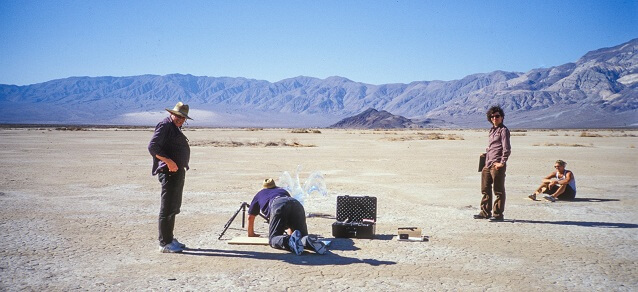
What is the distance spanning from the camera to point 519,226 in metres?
9.14

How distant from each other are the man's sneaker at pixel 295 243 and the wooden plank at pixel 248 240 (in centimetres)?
79

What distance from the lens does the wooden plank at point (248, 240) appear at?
7676 millimetres

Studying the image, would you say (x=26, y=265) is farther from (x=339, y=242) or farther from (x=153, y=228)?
(x=339, y=242)

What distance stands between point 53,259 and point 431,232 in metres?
6.08

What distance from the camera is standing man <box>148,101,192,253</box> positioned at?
6.80 metres

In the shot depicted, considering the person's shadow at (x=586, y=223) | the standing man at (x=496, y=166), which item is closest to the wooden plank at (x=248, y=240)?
the standing man at (x=496, y=166)

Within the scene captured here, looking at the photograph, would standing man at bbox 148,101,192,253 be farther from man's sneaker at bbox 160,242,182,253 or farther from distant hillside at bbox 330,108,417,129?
distant hillside at bbox 330,108,417,129

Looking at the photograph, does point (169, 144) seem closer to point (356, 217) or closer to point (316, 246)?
point (316, 246)

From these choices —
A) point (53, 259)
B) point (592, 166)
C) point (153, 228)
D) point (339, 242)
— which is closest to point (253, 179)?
point (153, 228)

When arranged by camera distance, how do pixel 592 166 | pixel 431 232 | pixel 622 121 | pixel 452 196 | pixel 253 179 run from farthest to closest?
1. pixel 622 121
2. pixel 592 166
3. pixel 253 179
4. pixel 452 196
5. pixel 431 232

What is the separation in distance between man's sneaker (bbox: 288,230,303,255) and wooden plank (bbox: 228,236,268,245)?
0.79 metres

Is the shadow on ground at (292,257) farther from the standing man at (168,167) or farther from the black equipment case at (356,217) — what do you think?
the black equipment case at (356,217)

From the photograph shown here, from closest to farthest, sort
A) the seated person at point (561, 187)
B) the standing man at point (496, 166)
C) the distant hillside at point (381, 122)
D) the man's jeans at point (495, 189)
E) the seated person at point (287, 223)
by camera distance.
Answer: the seated person at point (287, 223) → the standing man at point (496, 166) → the man's jeans at point (495, 189) → the seated person at point (561, 187) → the distant hillside at point (381, 122)

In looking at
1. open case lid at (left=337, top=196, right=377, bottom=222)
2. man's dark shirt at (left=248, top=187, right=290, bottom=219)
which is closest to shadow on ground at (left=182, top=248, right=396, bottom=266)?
man's dark shirt at (left=248, top=187, right=290, bottom=219)
